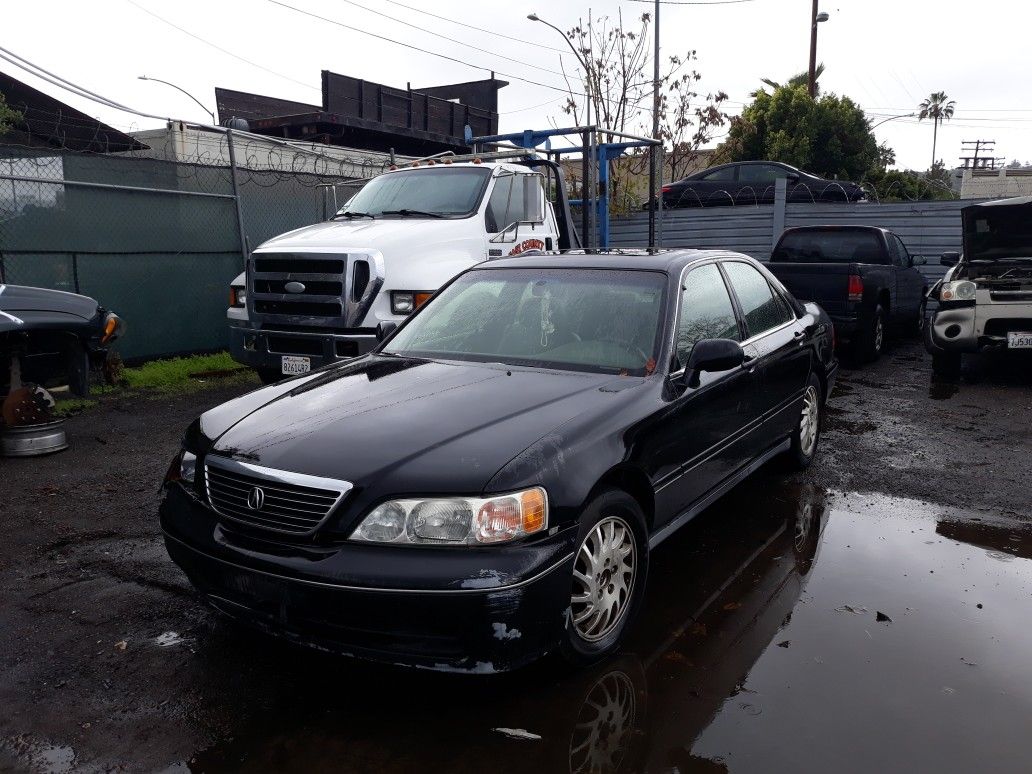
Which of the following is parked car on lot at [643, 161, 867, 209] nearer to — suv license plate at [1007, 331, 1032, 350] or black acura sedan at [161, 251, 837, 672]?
suv license plate at [1007, 331, 1032, 350]

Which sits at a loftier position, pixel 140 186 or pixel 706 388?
pixel 140 186

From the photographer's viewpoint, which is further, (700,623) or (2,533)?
(2,533)

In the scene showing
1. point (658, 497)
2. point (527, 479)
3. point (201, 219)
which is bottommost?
point (658, 497)

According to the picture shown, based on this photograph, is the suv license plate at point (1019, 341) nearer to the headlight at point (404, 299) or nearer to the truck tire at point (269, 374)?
the headlight at point (404, 299)

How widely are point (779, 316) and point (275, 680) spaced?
3863 mm

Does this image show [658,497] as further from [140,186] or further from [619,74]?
[619,74]

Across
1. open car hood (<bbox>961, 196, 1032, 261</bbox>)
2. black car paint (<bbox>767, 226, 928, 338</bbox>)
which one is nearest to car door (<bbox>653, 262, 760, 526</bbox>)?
black car paint (<bbox>767, 226, 928, 338</bbox>)

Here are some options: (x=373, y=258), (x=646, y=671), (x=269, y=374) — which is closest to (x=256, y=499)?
(x=646, y=671)

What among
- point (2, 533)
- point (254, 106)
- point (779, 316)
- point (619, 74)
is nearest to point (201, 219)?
point (2, 533)

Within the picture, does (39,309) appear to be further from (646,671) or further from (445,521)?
(646,671)

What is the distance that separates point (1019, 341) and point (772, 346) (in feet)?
17.3

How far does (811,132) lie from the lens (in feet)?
84.4

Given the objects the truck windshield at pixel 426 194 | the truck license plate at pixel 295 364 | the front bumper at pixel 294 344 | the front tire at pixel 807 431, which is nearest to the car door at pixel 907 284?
the truck windshield at pixel 426 194

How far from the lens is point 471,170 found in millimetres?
9242
